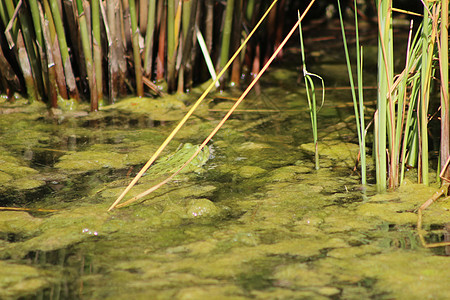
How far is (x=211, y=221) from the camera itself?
1.52 metres

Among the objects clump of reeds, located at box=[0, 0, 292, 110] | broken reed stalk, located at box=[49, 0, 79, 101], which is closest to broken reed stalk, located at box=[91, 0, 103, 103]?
clump of reeds, located at box=[0, 0, 292, 110]

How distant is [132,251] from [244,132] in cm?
102

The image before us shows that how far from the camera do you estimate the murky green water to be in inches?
47.6

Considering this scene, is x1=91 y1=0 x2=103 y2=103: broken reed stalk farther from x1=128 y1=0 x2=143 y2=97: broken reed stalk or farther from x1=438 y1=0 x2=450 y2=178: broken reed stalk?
x1=438 y1=0 x2=450 y2=178: broken reed stalk

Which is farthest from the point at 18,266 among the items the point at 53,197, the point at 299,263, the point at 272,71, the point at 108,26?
the point at 272,71

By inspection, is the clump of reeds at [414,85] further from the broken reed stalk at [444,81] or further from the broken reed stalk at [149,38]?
the broken reed stalk at [149,38]

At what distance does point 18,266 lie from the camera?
1.27m

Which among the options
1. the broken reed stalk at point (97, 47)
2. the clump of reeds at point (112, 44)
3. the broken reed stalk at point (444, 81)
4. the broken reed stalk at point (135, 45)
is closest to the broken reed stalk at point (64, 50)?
the clump of reeds at point (112, 44)

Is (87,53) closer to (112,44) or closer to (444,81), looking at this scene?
(112,44)

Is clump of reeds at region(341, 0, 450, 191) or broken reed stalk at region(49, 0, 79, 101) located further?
broken reed stalk at region(49, 0, 79, 101)

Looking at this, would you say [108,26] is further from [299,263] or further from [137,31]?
[299,263]

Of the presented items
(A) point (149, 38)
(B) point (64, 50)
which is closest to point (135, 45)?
(A) point (149, 38)

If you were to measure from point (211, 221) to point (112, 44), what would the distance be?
46.6 inches

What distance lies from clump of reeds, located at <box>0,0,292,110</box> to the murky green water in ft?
0.78
